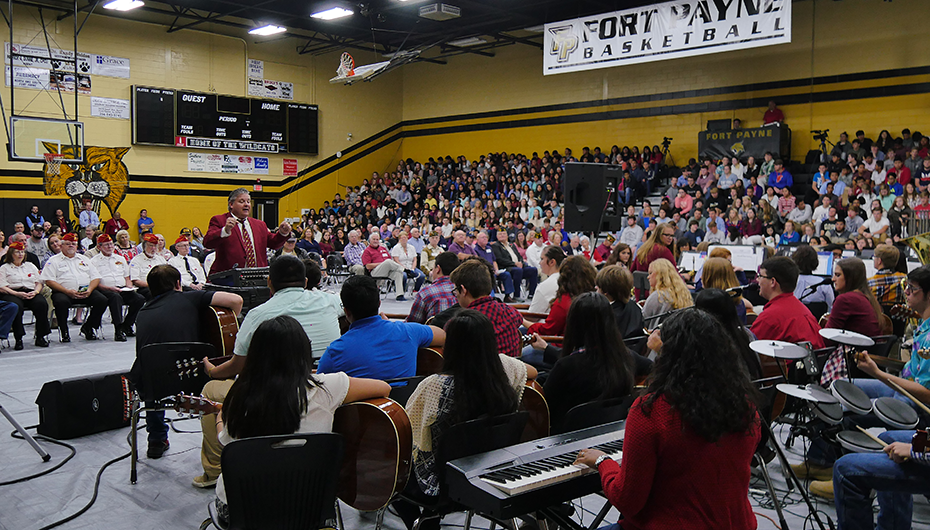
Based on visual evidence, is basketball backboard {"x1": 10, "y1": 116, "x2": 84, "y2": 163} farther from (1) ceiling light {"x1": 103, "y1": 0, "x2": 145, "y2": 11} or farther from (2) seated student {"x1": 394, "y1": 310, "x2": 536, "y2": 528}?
(2) seated student {"x1": 394, "y1": 310, "x2": 536, "y2": 528}

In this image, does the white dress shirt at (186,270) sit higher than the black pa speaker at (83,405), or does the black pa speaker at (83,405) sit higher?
the white dress shirt at (186,270)

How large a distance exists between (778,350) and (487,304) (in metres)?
1.42

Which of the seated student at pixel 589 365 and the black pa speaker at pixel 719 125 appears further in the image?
the black pa speaker at pixel 719 125

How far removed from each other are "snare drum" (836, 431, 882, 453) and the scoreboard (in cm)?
1710

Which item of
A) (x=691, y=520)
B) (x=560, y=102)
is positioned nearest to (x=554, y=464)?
(x=691, y=520)

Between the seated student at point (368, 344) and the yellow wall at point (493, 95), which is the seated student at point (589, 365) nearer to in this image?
the seated student at point (368, 344)

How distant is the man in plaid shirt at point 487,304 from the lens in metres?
3.63

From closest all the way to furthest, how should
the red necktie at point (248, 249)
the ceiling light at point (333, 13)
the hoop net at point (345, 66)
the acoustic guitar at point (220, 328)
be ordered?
the acoustic guitar at point (220, 328) → the red necktie at point (248, 249) → the ceiling light at point (333, 13) → the hoop net at point (345, 66)

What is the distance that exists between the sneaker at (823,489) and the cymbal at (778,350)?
1.20 m

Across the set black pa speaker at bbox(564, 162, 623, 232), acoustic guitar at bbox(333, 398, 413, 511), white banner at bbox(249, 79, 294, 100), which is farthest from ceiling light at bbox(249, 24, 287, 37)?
acoustic guitar at bbox(333, 398, 413, 511)

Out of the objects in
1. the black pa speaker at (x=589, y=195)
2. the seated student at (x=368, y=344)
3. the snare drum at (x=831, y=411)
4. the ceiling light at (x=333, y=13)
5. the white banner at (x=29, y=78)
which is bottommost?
the snare drum at (x=831, y=411)

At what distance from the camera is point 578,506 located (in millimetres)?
3504

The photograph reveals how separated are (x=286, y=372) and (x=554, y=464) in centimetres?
89

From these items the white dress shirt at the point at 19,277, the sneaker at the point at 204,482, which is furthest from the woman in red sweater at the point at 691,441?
the white dress shirt at the point at 19,277
